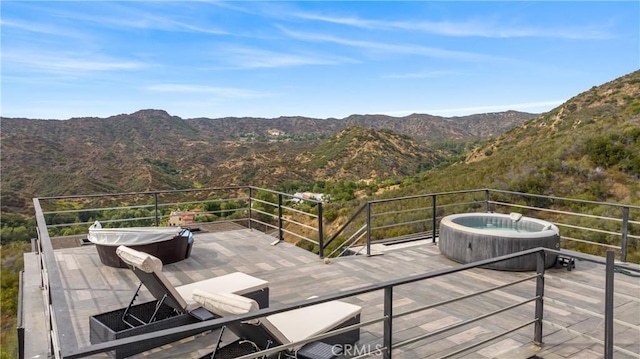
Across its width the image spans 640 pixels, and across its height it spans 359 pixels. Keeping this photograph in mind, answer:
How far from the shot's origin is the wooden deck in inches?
146

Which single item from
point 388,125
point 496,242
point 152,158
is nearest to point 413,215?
point 496,242

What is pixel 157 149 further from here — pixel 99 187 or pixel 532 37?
pixel 532 37

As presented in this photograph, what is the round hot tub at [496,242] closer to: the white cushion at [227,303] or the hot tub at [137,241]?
the hot tub at [137,241]

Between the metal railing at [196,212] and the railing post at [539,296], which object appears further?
the metal railing at [196,212]

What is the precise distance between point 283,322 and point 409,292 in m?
2.27

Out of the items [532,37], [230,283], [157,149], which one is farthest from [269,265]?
[157,149]

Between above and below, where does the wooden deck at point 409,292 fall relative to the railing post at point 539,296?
below

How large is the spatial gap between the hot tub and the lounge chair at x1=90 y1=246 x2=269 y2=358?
208 centimetres

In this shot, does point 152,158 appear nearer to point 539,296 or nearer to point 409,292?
point 409,292

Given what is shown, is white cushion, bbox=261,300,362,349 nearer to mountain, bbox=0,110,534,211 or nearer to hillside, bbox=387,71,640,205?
hillside, bbox=387,71,640,205

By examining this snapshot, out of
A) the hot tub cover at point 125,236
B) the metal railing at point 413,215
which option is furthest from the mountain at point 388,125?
the hot tub cover at point 125,236

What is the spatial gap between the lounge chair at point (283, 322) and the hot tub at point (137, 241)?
3.36 metres

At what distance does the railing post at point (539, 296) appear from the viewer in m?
3.34

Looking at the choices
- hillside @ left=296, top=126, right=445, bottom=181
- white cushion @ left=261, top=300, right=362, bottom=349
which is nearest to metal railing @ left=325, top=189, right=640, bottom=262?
white cushion @ left=261, top=300, right=362, bottom=349
